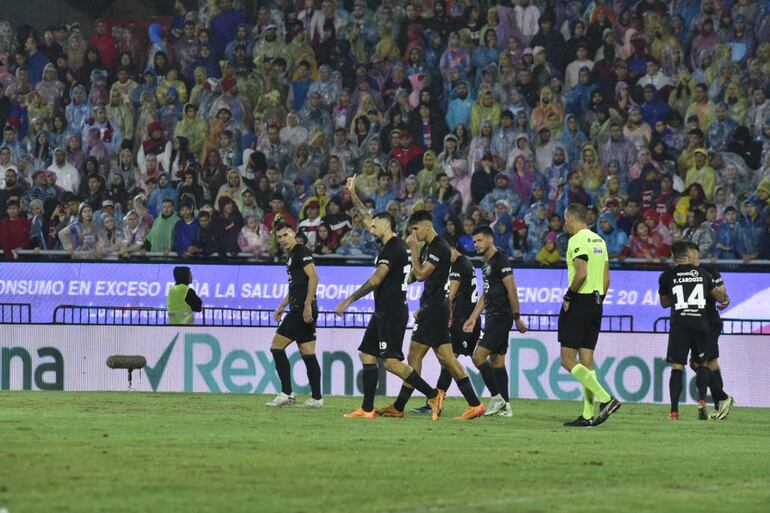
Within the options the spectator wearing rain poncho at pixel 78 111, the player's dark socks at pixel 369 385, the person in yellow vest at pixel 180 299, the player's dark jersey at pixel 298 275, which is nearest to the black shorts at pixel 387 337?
the player's dark socks at pixel 369 385

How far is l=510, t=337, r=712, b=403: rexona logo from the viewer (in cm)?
2178

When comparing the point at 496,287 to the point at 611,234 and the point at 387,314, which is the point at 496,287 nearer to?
the point at 387,314

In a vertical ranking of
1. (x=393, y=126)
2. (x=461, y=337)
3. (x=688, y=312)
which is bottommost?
(x=461, y=337)

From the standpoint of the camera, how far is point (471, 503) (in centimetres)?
948

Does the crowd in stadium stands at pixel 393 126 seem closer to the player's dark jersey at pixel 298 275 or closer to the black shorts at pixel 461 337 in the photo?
the black shorts at pixel 461 337

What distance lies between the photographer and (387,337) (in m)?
16.4

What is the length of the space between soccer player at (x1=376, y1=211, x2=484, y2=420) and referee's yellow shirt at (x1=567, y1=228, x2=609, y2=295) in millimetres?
1383

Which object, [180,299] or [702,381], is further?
[180,299]

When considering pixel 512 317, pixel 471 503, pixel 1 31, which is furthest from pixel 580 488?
pixel 1 31

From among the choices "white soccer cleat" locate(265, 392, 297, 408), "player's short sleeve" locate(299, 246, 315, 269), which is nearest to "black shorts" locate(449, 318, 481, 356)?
"player's short sleeve" locate(299, 246, 315, 269)

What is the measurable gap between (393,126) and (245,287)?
15.6 ft

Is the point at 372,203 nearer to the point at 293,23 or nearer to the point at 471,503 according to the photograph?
the point at 293,23

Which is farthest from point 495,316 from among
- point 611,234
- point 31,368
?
point 31,368

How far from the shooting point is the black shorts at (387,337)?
16.3 metres
